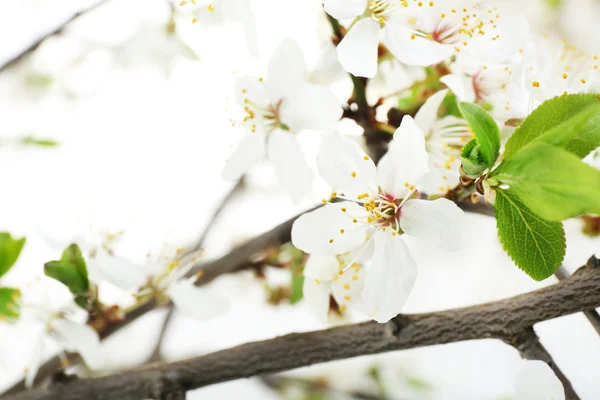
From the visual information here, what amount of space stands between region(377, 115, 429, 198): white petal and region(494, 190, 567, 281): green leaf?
0.06 metres

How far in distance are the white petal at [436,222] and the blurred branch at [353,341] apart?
0.08 meters

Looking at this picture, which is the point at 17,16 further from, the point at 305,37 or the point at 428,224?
the point at 428,224

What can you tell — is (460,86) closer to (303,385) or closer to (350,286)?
(350,286)

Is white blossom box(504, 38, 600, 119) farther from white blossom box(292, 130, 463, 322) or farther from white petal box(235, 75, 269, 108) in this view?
white petal box(235, 75, 269, 108)

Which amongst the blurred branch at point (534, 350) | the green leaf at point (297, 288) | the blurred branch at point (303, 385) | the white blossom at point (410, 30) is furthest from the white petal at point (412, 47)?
the blurred branch at point (303, 385)

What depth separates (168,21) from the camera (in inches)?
33.1

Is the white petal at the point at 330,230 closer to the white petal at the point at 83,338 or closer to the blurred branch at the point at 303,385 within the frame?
the white petal at the point at 83,338

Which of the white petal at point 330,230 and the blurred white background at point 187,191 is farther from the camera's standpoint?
the blurred white background at point 187,191

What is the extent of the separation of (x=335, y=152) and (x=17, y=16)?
3.47 feet

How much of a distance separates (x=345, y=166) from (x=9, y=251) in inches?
12.1

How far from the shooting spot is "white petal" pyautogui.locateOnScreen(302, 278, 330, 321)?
55cm

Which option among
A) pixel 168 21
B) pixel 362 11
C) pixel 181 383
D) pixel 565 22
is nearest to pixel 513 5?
pixel 565 22

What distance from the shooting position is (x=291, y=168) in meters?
0.51

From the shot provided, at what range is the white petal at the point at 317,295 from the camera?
545 millimetres
